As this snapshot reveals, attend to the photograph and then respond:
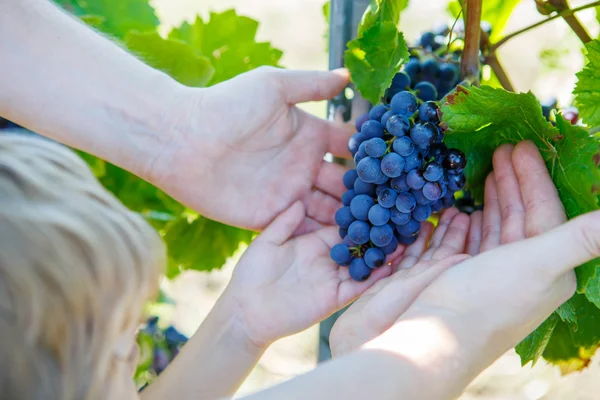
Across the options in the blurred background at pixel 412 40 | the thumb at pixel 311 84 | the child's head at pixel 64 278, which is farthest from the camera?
the blurred background at pixel 412 40

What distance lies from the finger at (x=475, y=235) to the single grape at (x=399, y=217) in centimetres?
9

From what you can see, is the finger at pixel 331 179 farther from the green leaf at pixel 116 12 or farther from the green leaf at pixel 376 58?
the green leaf at pixel 116 12

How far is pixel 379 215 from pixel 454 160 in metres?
0.11

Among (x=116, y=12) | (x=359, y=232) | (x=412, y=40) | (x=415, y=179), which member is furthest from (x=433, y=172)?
(x=412, y=40)

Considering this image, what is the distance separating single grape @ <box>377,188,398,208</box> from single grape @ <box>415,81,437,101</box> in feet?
0.45

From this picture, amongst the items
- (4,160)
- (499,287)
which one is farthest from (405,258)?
(4,160)

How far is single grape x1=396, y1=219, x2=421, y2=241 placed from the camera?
81 cm

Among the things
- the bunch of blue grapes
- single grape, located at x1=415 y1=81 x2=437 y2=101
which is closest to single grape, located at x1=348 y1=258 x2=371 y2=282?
the bunch of blue grapes

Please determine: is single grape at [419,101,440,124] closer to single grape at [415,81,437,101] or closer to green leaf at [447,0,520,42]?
single grape at [415,81,437,101]

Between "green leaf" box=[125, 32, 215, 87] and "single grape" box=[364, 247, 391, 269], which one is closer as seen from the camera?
"single grape" box=[364, 247, 391, 269]

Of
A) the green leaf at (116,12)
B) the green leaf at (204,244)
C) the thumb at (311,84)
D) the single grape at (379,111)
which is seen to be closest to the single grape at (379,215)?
the single grape at (379,111)

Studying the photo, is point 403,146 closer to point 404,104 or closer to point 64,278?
point 404,104

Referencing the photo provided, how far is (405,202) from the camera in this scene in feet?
2.52

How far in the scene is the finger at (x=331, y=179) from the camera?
0.99 m
